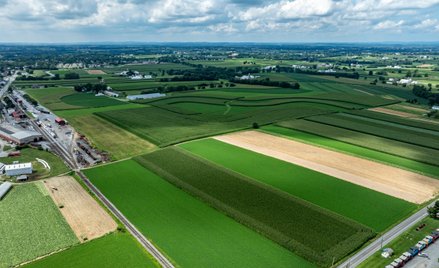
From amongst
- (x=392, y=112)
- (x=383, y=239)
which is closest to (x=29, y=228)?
(x=383, y=239)

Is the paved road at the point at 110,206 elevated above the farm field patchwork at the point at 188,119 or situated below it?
below

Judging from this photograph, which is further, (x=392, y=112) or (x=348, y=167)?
(x=392, y=112)

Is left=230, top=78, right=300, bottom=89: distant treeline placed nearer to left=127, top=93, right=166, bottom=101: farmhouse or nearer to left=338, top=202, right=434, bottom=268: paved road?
left=127, top=93, right=166, bottom=101: farmhouse

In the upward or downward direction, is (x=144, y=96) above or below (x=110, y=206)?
above

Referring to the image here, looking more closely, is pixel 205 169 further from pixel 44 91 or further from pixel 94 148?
pixel 44 91

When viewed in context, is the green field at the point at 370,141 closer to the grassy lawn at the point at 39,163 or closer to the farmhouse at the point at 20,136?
the grassy lawn at the point at 39,163

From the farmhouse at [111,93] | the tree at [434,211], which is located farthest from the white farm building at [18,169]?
the farmhouse at [111,93]

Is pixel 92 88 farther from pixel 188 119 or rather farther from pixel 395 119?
pixel 395 119
